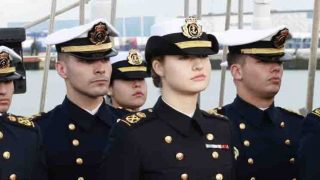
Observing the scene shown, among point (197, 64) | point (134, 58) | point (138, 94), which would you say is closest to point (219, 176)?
point (197, 64)

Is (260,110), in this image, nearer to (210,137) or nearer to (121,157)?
(210,137)

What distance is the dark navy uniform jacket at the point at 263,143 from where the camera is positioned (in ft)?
13.7

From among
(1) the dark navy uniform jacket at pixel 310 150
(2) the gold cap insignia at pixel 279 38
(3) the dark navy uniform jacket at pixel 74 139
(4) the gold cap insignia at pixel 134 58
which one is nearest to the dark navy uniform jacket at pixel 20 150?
(3) the dark navy uniform jacket at pixel 74 139

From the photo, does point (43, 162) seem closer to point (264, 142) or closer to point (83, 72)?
point (83, 72)

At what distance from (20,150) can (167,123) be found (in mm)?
752

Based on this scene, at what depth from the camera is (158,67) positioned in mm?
3459

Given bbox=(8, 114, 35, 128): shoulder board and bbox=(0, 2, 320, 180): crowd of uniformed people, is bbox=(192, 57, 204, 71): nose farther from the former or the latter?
bbox=(8, 114, 35, 128): shoulder board

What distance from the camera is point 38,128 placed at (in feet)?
12.8

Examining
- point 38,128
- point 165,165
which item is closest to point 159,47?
point 165,165

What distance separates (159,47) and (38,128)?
2.72 ft

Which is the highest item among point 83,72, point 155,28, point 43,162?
point 155,28

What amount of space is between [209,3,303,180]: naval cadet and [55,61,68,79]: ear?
2.83 ft

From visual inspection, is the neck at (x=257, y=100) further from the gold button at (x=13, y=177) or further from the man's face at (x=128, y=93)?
the gold button at (x=13, y=177)

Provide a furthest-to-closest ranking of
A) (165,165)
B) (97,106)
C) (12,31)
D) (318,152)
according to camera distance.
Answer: (12,31)
(97,106)
(318,152)
(165,165)
